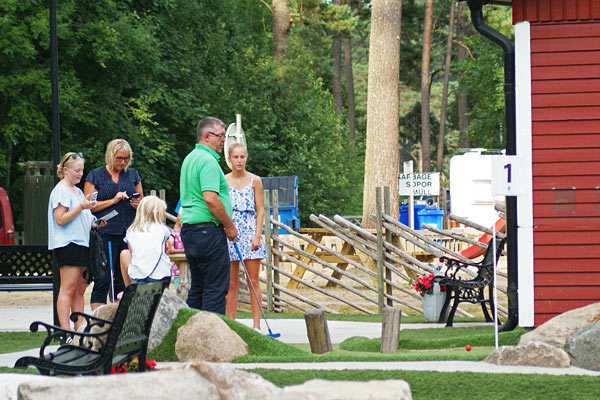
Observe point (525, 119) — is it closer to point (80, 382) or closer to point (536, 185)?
point (536, 185)

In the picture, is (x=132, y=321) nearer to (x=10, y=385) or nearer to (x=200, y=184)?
(x=10, y=385)

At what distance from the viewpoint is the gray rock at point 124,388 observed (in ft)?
15.6

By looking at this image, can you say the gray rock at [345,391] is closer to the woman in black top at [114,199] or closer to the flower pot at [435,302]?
the woman in black top at [114,199]

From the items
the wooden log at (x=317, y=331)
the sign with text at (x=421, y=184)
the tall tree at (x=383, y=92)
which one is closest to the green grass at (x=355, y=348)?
the wooden log at (x=317, y=331)

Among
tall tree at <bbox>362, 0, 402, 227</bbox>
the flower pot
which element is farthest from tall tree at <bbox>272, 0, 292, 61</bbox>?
the flower pot

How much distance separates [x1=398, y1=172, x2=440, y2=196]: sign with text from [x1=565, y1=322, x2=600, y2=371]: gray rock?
60.8ft

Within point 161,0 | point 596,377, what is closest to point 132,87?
point 161,0

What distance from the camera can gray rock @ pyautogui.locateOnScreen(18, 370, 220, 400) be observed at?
4.75 meters

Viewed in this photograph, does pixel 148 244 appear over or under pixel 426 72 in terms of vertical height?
under

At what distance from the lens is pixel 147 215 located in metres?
9.62

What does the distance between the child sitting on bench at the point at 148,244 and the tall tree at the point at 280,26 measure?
21.9 m

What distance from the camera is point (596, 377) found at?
7.44 m

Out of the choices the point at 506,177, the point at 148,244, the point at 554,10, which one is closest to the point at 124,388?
the point at 148,244

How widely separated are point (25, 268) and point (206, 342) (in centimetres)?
613
